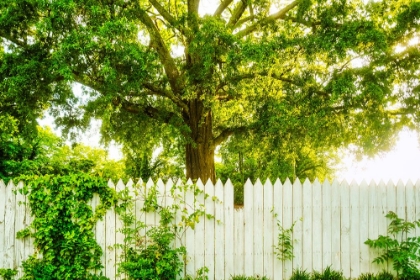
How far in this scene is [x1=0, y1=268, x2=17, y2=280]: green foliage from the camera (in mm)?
6309

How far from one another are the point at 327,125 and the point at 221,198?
857cm

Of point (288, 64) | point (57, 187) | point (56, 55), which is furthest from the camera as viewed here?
point (288, 64)

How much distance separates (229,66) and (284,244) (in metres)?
5.17

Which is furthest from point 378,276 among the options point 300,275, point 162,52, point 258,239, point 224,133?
point 224,133

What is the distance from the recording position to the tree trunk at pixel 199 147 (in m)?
14.9

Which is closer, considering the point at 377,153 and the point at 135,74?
the point at 135,74

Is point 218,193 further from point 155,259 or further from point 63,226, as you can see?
point 63,226

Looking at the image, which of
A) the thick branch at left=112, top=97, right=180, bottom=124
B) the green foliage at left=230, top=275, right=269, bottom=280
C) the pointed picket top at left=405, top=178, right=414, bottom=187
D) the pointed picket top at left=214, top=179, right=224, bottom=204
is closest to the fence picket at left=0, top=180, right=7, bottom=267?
the pointed picket top at left=214, top=179, right=224, bottom=204

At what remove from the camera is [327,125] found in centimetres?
1423

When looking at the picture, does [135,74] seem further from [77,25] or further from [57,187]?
[57,187]

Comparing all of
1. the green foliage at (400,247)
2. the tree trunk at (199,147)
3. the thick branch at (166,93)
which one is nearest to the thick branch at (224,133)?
the tree trunk at (199,147)

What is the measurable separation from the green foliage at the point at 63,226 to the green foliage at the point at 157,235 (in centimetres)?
41

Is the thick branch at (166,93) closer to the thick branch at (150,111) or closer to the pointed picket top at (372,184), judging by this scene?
the thick branch at (150,111)

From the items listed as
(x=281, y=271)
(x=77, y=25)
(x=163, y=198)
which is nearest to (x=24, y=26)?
(x=77, y=25)
